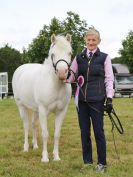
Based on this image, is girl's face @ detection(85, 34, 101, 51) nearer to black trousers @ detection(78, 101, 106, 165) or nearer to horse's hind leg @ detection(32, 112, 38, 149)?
black trousers @ detection(78, 101, 106, 165)

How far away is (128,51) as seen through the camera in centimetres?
4569

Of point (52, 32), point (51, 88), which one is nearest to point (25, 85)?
point (51, 88)

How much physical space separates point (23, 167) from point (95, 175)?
3.95 feet

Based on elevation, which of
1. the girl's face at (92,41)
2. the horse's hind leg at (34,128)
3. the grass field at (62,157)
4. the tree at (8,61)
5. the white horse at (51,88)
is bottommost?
the grass field at (62,157)

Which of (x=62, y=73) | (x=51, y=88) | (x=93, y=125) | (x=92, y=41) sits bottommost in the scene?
(x=93, y=125)

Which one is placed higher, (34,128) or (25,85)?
(25,85)

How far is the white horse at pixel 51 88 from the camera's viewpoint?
6945 millimetres

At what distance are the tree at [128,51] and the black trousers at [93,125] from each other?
128 feet

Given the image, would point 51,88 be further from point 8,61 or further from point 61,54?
point 8,61

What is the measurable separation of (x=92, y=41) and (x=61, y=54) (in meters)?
0.62

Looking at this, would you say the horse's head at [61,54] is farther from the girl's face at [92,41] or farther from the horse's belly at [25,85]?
the horse's belly at [25,85]

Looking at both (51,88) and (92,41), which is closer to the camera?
(92,41)

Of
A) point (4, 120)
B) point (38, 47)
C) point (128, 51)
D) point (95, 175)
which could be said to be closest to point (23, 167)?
point (95, 175)

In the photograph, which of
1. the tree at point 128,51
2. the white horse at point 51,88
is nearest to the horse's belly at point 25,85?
the white horse at point 51,88
